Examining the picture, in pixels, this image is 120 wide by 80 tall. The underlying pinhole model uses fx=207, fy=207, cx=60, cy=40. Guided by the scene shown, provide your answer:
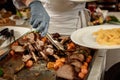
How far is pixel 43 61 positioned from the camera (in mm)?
920

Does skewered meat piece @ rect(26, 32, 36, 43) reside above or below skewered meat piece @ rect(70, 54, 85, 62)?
below

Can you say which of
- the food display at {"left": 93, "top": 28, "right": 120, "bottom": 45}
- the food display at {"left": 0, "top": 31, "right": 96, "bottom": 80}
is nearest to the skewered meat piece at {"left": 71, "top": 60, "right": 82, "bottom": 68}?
the food display at {"left": 0, "top": 31, "right": 96, "bottom": 80}

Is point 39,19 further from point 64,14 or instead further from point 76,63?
point 76,63

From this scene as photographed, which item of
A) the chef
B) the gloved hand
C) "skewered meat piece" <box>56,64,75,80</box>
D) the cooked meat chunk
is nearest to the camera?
"skewered meat piece" <box>56,64,75,80</box>

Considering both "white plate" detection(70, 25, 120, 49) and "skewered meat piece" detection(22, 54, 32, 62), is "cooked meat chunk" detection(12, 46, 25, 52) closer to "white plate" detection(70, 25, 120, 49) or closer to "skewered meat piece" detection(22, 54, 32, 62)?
"skewered meat piece" detection(22, 54, 32, 62)

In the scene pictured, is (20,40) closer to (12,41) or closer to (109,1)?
(12,41)

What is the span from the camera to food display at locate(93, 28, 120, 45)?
2.89ft

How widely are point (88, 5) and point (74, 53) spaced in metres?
1.25

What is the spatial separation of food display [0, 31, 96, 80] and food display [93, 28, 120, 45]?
0.27 feet

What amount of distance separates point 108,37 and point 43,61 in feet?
1.03

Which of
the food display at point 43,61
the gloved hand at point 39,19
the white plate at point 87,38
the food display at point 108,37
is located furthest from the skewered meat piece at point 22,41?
the food display at point 108,37

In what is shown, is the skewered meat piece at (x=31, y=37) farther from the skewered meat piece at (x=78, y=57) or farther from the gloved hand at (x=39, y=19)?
the skewered meat piece at (x=78, y=57)

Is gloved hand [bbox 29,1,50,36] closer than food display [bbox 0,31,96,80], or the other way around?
food display [bbox 0,31,96,80]

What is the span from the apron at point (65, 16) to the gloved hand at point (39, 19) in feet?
0.52
